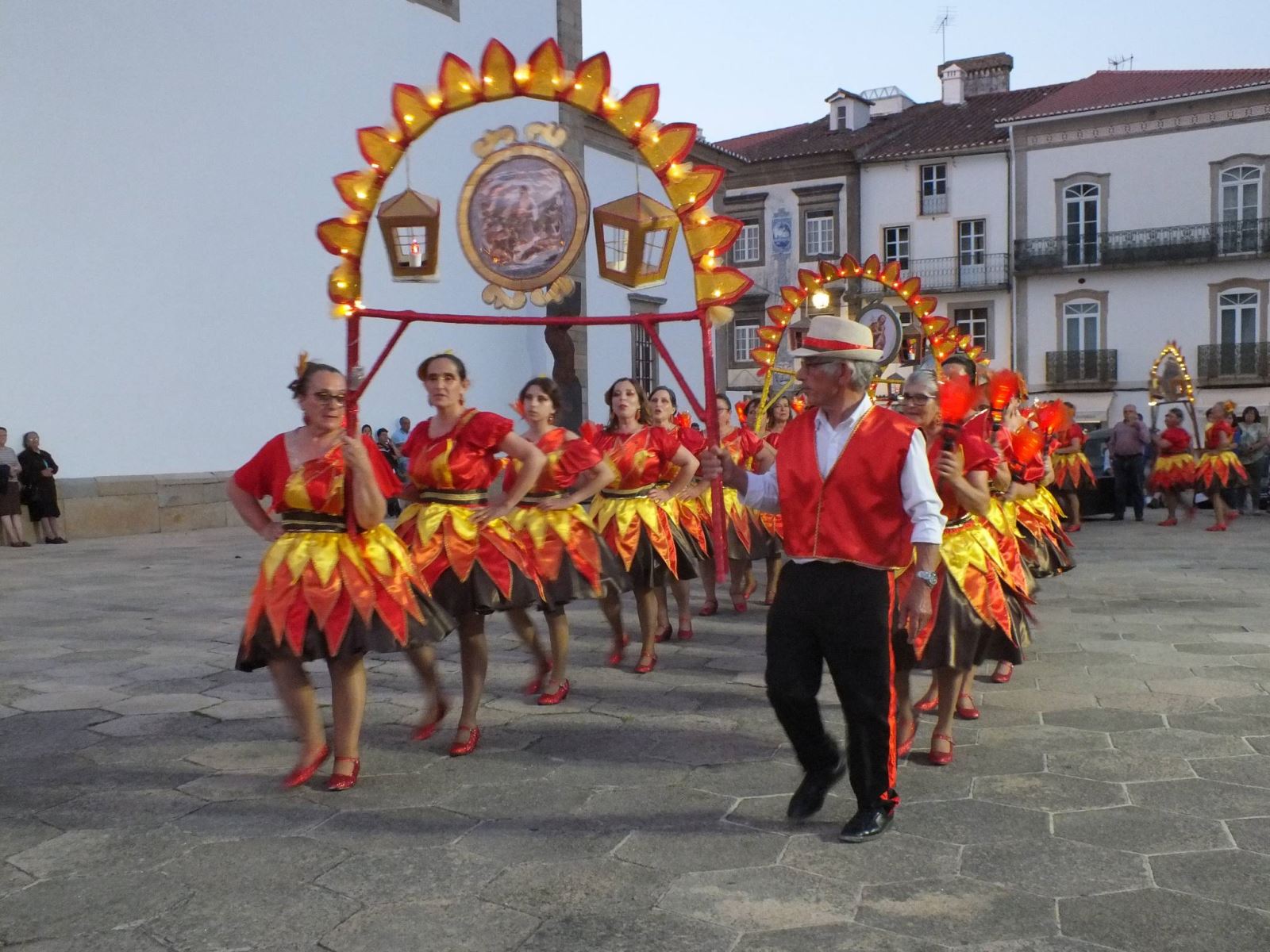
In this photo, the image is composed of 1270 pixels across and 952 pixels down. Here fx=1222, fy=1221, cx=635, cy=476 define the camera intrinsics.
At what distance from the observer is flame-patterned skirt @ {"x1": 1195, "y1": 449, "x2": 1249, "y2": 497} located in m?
15.6

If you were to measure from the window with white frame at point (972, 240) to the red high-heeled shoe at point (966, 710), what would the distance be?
30.8 meters

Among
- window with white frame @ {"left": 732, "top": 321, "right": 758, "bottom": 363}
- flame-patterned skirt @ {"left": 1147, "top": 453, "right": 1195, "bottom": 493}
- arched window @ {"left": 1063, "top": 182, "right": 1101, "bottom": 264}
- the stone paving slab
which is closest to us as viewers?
the stone paving slab

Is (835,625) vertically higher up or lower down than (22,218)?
lower down

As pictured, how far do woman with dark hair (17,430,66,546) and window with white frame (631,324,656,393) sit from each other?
11595mm

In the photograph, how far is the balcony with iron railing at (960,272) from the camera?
113ft

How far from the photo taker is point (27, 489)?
1417 centimetres

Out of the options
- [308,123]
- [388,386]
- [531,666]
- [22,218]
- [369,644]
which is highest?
[308,123]

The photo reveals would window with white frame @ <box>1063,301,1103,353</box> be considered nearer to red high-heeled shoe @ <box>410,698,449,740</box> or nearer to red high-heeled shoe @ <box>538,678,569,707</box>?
red high-heeled shoe @ <box>538,678,569,707</box>

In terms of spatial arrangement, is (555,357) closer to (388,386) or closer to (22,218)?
(388,386)

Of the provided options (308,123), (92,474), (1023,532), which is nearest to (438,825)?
(1023,532)

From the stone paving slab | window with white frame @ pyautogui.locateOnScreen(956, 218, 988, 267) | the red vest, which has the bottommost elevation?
the stone paving slab

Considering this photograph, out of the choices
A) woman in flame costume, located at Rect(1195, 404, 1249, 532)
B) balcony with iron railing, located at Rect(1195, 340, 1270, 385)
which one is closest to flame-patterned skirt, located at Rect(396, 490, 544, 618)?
woman in flame costume, located at Rect(1195, 404, 1249, 532)

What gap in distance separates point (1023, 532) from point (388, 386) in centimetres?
Answer: 1295

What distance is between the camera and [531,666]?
7145 mm
